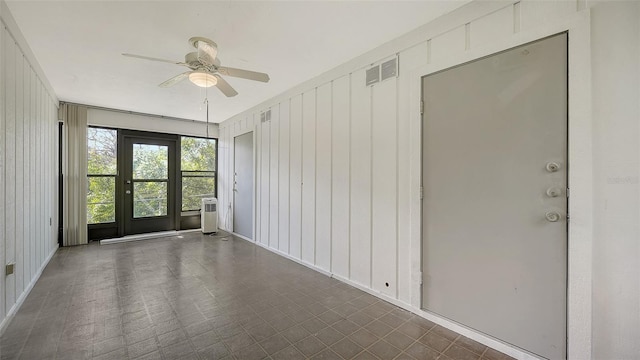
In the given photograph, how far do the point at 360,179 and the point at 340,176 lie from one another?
35 centimetres

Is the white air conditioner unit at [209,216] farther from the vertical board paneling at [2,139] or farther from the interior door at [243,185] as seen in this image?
the vertical board paneling at [2,139]


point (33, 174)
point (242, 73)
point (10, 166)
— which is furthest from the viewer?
point (33, 174)

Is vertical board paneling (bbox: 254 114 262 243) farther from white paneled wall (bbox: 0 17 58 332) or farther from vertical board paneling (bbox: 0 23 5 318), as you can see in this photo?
vertical board paneling (bbox: 0 23 5 318)

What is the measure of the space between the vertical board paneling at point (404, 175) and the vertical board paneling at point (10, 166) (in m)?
3.56

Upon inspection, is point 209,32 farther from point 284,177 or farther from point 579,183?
point 579,183

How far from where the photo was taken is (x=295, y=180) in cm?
406

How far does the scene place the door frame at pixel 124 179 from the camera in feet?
17.9

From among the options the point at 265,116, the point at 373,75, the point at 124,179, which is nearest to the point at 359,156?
the point at 373,75

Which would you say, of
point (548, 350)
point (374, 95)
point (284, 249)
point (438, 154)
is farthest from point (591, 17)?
point (284, 249)

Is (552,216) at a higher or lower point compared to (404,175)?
lower

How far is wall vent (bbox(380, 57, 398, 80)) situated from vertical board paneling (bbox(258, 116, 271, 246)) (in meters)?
2.46

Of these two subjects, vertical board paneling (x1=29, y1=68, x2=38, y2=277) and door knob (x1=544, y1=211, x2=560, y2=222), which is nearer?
door knob (x1=544, y1=211, x2=560, y2=222)

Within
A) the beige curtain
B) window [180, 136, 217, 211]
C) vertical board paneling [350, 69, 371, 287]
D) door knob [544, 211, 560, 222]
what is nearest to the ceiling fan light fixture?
vertical board paneling [350, 69, 371, 287]

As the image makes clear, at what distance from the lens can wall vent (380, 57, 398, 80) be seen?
8.79 feet
